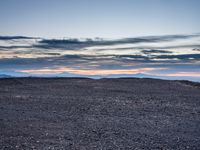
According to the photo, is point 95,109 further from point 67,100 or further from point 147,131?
point 147,131

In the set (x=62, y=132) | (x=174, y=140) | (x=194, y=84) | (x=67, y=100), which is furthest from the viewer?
(x=194, y=84)

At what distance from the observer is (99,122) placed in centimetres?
1498

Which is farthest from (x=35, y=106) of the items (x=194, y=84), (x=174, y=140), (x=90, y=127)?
(x=194, y=84)

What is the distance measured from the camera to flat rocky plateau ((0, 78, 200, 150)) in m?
11.3

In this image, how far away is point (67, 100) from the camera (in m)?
22.2

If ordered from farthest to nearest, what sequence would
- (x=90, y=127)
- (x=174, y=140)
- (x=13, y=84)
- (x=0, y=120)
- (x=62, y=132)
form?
(x=13, y=84)
(x=0, y=120)
(x=90, y=127)
(x=62, y=132)
(x=174, y=140)

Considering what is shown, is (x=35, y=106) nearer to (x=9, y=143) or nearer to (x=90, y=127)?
(x=90, y=127)

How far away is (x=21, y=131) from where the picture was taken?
42.1ft

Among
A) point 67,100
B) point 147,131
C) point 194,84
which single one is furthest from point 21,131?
point 194,84

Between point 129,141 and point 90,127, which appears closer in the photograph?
point 129,141

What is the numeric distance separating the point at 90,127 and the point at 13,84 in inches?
817

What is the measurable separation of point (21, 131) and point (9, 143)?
72.4 inches

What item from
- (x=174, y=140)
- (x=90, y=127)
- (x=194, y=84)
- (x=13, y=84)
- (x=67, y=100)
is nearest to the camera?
(x=174, y=140)

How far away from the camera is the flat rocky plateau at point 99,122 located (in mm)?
11258
